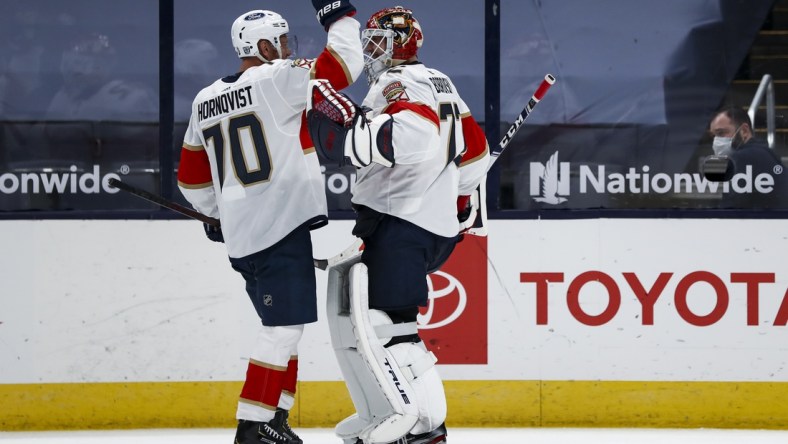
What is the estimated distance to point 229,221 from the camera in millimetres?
4059

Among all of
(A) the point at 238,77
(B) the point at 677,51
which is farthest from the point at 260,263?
(B) the point at 677,51

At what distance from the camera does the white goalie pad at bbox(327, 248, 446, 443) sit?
3.82m

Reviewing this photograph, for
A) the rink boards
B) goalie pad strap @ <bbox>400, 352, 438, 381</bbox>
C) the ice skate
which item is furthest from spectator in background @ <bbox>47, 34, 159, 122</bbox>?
goalie pad strap @ <bbox>400, 352, 438, 381</bbox>

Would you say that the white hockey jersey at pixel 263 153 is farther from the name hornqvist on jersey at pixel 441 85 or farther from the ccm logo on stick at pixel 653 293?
the ccm logo on stick at pixel 653 293

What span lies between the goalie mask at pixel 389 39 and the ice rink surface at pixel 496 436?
4.58 ft

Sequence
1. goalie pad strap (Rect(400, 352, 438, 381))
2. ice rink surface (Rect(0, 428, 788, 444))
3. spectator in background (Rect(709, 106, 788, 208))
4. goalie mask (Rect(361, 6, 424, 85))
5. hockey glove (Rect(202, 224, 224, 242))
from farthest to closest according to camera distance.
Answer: spectator in background (Rect(709, 106, 788, 208)) < ice rink surface (Rect(0, 428, 788, 444)) < hockey glove (Rect(202, 224, 224, 242)) < goalie mask (Rect(361, 6, 424, 85)) < goalie pad strap (Rect(400, 352, 438, 381))

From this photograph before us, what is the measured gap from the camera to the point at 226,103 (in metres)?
4.00

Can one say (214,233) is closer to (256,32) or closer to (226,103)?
(226,103)

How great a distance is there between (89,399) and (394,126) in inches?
73.5

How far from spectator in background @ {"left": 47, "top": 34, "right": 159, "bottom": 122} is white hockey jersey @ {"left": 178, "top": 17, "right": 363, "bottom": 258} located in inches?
46.7

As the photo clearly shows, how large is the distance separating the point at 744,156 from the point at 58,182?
8.45ft

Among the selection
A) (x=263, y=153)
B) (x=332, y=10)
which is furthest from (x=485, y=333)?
(x=332, y=10)

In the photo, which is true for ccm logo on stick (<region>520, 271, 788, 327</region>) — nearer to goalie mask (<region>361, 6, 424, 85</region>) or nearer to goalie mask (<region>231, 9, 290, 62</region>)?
goalie mask (<region>361, 6, 424, 85</region>)

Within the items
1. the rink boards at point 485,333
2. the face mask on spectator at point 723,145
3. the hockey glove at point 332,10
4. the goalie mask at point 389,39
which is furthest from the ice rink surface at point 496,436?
the hockey glove at point 332,10
